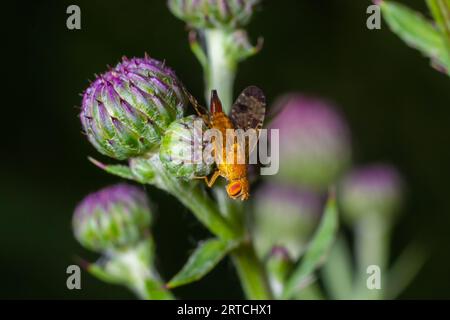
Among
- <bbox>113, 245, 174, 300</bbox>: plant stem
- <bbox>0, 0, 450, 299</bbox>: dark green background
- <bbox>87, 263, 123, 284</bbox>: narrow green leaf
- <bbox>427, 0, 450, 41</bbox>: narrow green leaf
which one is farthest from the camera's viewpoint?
<bbox>0, 0, 450, 299</bbox>: dark green background

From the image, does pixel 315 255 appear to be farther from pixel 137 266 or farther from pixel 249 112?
pixel 137 266

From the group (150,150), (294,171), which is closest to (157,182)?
(150,150)

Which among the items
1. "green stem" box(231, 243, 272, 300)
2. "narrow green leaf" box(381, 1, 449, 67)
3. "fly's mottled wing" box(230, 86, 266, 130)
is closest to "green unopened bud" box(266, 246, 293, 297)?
"green stem" box(231, 243, 272, 300)

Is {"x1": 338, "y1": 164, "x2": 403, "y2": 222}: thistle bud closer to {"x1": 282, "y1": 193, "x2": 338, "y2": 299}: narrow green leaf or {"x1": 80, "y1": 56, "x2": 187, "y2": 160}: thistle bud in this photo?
{"x1": 282, "y1": 193, "x2": 338, "y2": 299}: narrow green leaf

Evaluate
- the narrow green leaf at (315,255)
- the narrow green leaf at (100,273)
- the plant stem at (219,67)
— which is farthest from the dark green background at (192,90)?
the narrow green leaf at (315,255)

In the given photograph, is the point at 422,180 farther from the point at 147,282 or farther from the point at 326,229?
the point at 147,282

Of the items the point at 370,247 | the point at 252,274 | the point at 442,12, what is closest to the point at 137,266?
the point at 252,274
